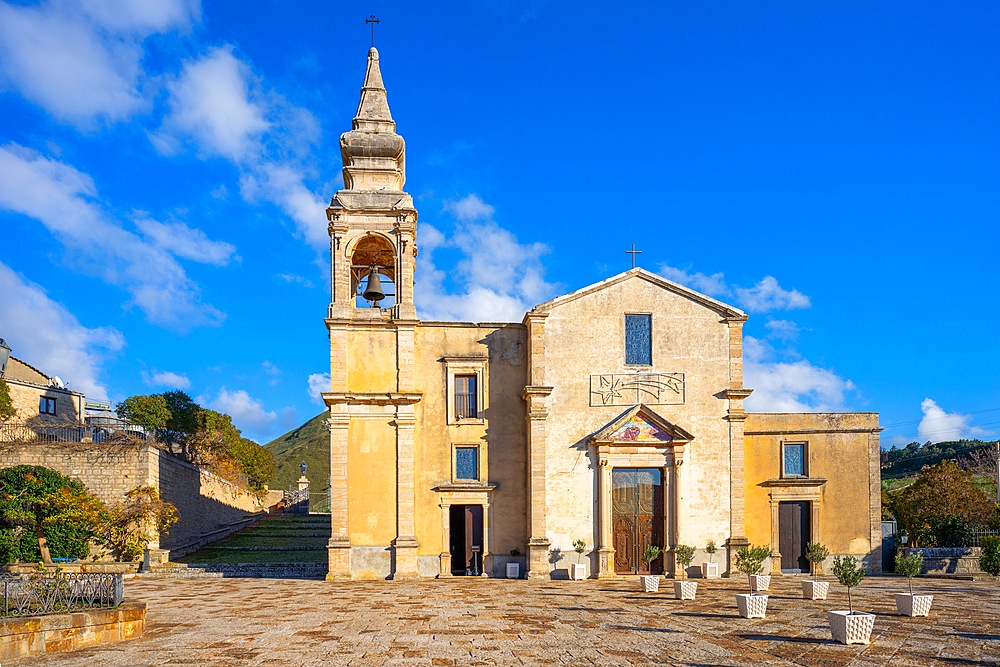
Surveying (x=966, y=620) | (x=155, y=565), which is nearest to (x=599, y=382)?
(x=966, y=620)

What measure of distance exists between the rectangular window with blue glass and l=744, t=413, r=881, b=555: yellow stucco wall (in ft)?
0.58

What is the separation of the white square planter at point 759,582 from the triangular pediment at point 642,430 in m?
6.33

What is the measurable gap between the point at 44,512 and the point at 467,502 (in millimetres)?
14138

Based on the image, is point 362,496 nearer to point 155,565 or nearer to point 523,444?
point 523,444

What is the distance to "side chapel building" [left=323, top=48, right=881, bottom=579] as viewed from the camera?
25.8 metres

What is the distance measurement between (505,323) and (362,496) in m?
7.48

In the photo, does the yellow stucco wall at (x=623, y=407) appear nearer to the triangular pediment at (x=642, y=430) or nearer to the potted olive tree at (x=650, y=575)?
the triangular pediment at (x=642, y=430)

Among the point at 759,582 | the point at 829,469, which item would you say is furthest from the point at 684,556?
the point at 829,469

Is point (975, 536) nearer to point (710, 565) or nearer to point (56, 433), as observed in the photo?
point (710, 565)

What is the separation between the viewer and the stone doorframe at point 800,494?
26719mm

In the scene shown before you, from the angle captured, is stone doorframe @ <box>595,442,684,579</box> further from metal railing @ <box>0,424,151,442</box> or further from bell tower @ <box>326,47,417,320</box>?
metal railing @ <box>0,424,151,442</box>

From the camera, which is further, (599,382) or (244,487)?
(244,487)

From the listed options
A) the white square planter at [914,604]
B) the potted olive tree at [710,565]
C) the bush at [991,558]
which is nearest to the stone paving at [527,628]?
the white square planter at [914,604]

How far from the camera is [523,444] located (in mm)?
26719
